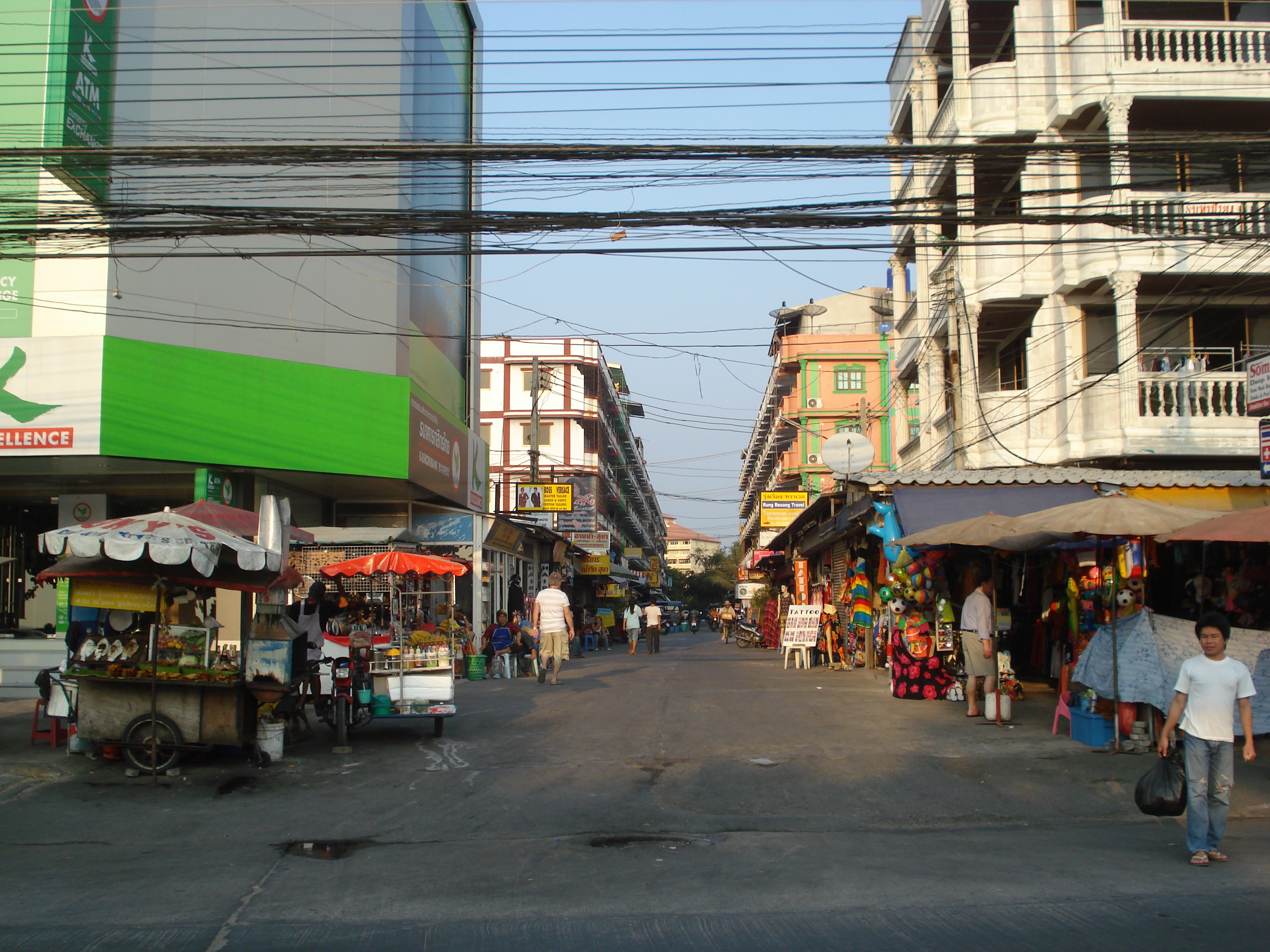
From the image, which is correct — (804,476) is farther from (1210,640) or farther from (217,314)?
(1210,640)

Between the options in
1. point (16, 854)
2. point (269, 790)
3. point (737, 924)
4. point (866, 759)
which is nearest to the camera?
point (737, 924)

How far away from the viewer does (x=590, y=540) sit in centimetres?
4700

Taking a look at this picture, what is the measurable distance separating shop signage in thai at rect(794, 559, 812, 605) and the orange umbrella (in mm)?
13745

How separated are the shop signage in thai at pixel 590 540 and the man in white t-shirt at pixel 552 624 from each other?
79.5 ft

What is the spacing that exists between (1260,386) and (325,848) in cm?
1179

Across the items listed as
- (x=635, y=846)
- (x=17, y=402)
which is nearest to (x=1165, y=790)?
(x=635, y=846)

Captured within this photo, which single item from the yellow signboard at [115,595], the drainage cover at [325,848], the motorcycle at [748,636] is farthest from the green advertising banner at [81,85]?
the motorcycle at [748,636]

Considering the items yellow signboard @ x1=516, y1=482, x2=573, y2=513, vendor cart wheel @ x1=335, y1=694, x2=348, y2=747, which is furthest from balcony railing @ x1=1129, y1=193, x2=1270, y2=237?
yellow signboard @ x1=516, y1=482, x2=573, y2=513

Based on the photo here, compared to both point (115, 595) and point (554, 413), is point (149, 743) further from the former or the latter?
point (554, 413)

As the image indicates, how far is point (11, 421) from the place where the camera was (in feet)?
60.7

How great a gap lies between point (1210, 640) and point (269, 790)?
786cm

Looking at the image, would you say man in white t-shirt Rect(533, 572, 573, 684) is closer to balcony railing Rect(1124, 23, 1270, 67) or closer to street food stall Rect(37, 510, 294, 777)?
street food stall Rect(37, 510, 294, 777)

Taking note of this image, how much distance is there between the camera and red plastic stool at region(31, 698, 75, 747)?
11.4 metres

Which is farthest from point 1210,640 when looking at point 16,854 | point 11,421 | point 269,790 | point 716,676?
point 11,421
